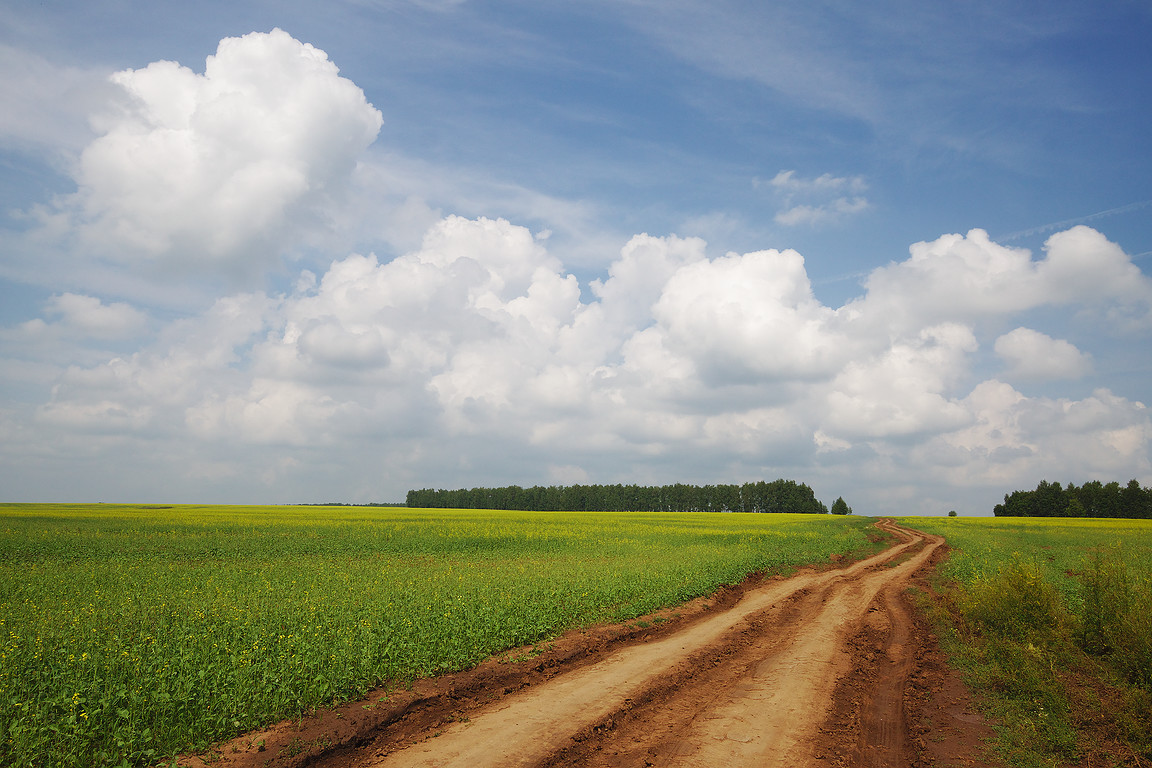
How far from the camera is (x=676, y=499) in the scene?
6353 inches

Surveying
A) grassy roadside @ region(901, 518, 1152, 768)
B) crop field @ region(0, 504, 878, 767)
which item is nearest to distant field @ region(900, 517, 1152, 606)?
grassy roadside @ region(901, 518, 1152, 768)

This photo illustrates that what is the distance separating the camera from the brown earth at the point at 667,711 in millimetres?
7770

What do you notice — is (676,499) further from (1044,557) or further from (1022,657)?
(1022,657)

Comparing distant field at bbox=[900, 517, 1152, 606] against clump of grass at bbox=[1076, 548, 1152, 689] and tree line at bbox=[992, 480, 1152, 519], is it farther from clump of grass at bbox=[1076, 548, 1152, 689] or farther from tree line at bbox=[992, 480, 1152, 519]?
tree line at bbox=[992, 480, 1152, 519]

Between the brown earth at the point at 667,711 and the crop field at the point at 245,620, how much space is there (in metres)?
0.74

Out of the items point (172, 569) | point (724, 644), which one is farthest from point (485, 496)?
point (724, 644)

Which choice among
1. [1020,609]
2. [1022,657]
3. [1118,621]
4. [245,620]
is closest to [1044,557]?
[1020,609]

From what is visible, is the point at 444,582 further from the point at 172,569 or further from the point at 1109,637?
the point at 1109,637

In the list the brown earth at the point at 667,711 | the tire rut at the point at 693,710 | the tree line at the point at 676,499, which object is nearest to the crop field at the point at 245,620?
the brown earth at the point at 667,711

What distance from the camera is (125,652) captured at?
1022 cm

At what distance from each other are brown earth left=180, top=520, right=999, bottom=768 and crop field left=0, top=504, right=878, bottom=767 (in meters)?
0.74

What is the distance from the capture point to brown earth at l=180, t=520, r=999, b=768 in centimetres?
777

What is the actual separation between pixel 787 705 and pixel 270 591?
15.3 metres

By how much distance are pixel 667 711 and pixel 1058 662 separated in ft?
30.2
